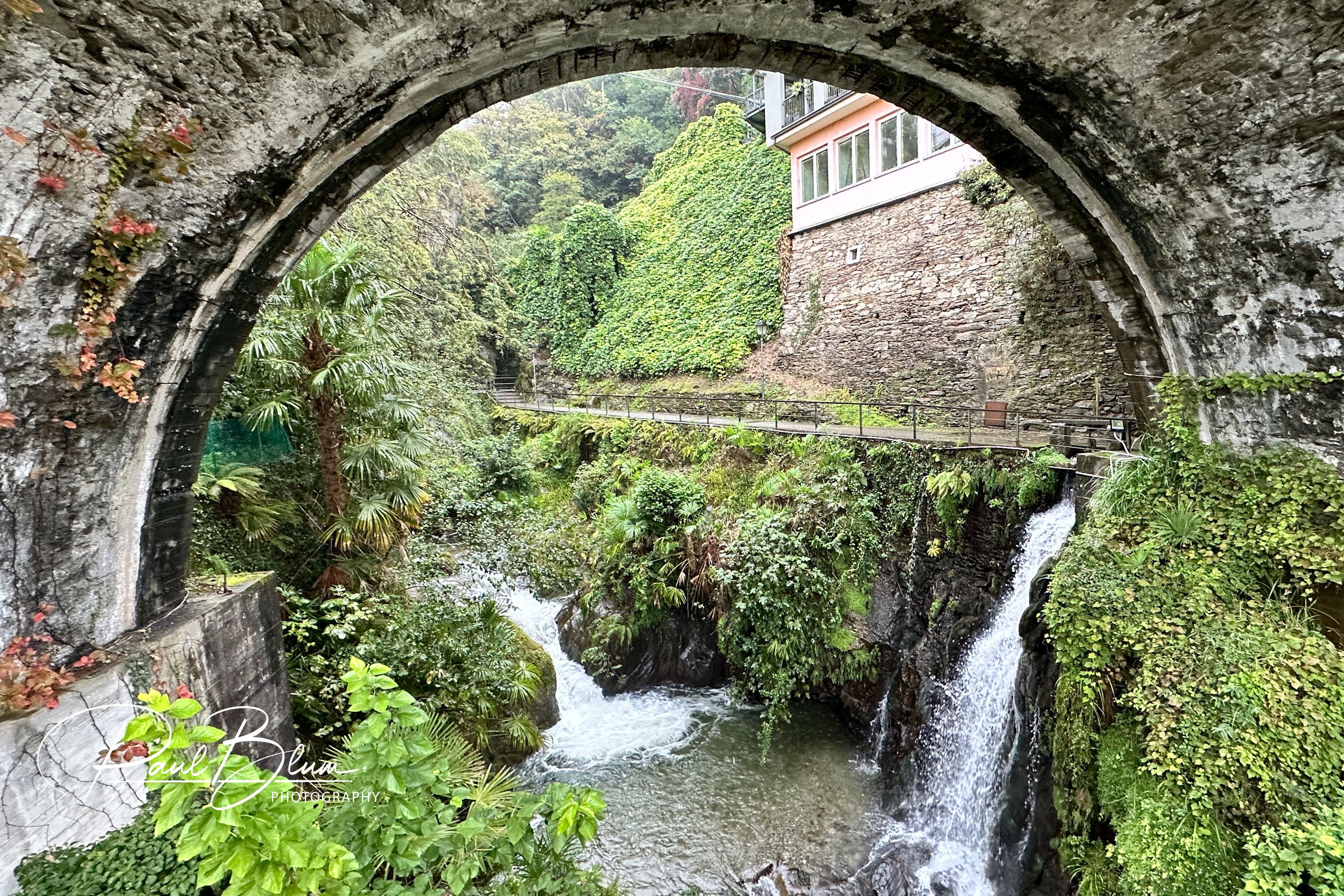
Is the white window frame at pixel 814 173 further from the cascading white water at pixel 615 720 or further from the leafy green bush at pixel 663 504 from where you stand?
the cascading white water at pixel 615 720

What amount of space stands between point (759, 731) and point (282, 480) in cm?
623

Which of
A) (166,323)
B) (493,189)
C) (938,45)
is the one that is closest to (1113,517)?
(938,45)

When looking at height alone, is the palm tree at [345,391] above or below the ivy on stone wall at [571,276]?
below

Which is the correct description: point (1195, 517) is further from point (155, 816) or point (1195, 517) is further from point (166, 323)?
point (166, 323)

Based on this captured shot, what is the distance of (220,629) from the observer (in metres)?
3.86

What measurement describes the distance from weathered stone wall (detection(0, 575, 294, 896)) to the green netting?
6.08 ft

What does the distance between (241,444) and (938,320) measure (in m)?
11.6

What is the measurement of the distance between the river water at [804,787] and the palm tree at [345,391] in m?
1.50

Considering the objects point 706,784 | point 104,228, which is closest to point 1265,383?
point 706,784

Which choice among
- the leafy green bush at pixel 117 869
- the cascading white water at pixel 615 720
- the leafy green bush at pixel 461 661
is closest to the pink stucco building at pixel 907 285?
the cascading white water at pixel 615 720

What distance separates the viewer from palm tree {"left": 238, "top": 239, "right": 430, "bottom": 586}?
5453 mm

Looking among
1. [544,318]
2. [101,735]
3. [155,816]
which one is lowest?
[101,735]

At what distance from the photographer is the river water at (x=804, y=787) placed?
546 cm

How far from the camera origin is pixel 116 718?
3268 mm
